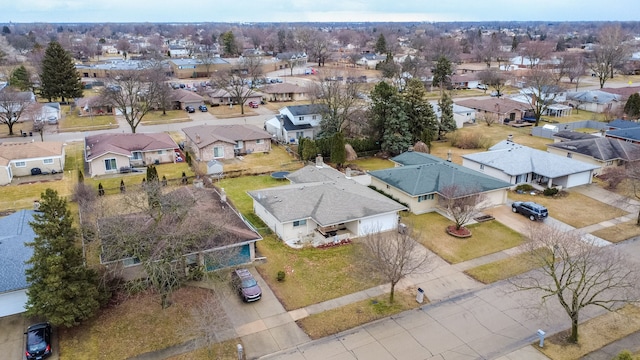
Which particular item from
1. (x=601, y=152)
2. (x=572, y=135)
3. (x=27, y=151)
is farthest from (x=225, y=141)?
(x=572, y=135)

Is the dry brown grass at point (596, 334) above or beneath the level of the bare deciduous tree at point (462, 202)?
beneath

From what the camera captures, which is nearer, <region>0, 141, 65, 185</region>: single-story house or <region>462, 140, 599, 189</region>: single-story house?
<region>462, 140, 599, 189</region>: single-story house

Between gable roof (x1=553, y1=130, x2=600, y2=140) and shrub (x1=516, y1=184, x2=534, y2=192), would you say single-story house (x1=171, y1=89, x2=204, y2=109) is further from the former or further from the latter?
gable roof (x1=553, y1=130, x2=600, y2=140)

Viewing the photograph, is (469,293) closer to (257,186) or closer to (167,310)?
(167,310)

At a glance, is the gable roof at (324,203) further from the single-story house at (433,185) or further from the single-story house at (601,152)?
the single-story house at (601,152)

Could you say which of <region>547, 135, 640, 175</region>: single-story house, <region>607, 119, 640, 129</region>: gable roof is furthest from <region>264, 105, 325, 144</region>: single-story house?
<region>607, 119, 640, 129</region>: gable roof

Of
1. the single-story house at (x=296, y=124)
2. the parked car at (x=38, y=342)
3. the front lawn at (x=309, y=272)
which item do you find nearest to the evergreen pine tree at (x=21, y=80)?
the single-story house at (x=296, y=124)

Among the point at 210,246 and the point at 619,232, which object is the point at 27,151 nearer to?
the point at 210,246
